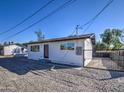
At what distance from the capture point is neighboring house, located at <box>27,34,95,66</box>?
1177 centimetres

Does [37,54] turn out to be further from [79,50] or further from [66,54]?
[79,50]

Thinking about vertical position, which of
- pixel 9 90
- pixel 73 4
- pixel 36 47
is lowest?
pixel 9 90

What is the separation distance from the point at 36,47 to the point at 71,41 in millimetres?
7517

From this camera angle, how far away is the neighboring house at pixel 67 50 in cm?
1177

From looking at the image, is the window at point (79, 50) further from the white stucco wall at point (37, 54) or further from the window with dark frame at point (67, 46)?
the white stucco wall at point (37, 54)

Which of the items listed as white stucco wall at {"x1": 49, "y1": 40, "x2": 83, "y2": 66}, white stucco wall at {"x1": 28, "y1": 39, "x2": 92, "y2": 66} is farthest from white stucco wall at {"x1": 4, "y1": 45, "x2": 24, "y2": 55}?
white stucco wall at {"x1": 49, "y1": 40, "x2": 83, "y2": 66}

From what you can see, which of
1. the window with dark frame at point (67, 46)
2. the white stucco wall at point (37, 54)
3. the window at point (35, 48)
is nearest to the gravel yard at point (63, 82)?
the window with dark frame at point (67, 46)

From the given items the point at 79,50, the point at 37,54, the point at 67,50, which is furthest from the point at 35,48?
the point at 79,50

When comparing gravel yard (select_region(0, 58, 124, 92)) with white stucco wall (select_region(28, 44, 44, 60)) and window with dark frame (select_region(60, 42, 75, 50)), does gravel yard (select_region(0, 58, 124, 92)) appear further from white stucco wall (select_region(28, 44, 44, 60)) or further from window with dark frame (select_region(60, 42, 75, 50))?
white stucco wall (select_region(28, 44, 44, 60))

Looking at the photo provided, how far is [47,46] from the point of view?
16203 mm

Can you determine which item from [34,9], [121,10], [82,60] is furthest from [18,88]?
[121,10]

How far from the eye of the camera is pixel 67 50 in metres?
13.1

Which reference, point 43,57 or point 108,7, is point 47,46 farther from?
point 108,7

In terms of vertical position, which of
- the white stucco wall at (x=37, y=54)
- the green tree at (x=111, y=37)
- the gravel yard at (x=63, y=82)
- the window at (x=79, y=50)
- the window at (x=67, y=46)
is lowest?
the gravel yard at (x=63, y=82)
